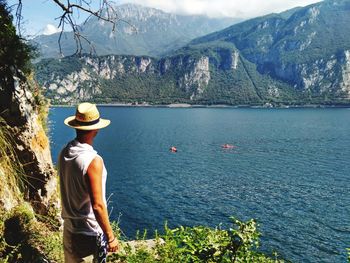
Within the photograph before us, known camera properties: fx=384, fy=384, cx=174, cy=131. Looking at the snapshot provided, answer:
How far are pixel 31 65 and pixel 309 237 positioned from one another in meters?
27.4

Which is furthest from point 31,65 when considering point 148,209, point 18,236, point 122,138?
point 122,138

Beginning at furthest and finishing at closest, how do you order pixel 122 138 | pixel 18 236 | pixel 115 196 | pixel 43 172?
pixel 122 138 < pixel 115 196 < pixel 43 172 < pixel 18 236

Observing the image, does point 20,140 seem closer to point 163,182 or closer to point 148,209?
point 148,209

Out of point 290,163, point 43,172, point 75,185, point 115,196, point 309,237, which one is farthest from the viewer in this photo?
point 290,163

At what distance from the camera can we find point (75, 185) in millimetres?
4512

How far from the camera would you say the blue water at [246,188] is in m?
31.2

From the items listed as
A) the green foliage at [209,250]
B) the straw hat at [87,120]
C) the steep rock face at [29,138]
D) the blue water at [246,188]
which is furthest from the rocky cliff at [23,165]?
the straw hat at [87,120]

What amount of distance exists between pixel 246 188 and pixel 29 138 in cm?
4153

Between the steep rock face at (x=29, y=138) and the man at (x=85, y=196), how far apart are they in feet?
11.4

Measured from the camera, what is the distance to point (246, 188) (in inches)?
1864

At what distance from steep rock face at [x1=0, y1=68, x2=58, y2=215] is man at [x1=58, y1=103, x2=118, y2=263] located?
3475 millimetres

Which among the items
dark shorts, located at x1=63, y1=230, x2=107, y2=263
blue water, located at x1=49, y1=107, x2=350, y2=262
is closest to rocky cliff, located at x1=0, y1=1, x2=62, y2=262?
dark shorts, located at x1=63, y1=230, x2=107, y2=263

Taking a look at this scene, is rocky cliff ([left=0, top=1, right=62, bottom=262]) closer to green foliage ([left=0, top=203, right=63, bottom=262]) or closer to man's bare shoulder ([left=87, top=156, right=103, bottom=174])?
green foliage ([left=0, top=203, right=63, bottom=262])

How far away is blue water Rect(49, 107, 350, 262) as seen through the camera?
3120 cm
